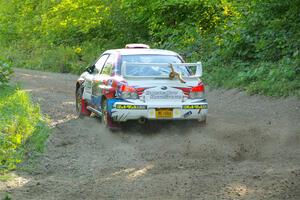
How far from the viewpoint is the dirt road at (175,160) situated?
22.7 feet

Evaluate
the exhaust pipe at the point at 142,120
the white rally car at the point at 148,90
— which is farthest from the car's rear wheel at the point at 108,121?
the exhaust pipe at the point at 142,120

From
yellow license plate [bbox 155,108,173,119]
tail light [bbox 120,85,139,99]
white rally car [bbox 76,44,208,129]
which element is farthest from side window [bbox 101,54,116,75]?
yellow license plate [bbox 155,108,173,119]

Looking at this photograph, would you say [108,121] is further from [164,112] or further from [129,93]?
[164,112]

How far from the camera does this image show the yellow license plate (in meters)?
10.5

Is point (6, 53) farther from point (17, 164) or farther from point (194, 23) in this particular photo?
point (17, 164)

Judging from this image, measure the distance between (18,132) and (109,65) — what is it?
9.27 feet

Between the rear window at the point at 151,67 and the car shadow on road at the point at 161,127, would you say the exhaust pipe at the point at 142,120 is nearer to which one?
the car shadow on road at the point at 161,127

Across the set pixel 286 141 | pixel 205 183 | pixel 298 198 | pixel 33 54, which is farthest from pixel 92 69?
pixel 33 54

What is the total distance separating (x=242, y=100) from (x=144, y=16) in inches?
500

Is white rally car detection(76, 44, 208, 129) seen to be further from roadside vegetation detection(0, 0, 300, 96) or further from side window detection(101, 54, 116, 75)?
roadside vegetation detection(0, 0, 300, 96)

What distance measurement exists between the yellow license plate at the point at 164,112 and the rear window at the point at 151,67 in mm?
750

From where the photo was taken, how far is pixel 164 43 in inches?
1013

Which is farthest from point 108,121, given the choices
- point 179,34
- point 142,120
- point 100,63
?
point 179,34

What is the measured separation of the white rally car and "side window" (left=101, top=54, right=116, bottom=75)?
0.04 metres
